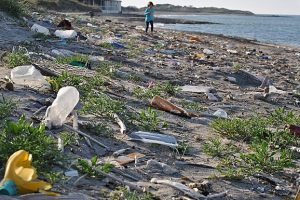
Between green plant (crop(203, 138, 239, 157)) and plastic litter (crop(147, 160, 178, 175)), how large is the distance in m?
0.61

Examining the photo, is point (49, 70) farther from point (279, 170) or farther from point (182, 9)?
point (182, 9)

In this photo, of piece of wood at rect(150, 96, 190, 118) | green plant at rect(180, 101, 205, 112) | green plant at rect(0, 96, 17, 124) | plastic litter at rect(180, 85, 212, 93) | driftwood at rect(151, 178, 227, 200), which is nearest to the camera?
driftwood at rect(151, 178, 227, 200)

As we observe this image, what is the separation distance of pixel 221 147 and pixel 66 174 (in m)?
1.70

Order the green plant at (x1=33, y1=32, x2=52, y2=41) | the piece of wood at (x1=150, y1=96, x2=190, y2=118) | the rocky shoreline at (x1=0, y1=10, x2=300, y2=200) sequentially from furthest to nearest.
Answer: the green plant at (x1=33, y1=32, x2=52, y2=41) → the piece of wood at (x1=150, y1=96, x2=190, y2=118) → the rocky shoreline at (x1=0, y1=10, x2=300, y2=200)

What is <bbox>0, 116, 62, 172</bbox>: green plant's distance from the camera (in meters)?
2.86

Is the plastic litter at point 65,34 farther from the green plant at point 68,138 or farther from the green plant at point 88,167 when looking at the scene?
the green plant at point 88,167

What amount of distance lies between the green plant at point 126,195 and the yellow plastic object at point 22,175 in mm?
447

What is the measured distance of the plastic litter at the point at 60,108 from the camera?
149 inches

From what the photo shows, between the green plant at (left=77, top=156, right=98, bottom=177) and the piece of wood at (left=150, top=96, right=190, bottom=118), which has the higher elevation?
the green plant at (left=77, top=156, right=98, bottom=177)

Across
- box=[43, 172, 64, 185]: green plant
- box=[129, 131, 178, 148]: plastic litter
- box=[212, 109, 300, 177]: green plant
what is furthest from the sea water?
box=[43, 172, 64, 185]: green plant

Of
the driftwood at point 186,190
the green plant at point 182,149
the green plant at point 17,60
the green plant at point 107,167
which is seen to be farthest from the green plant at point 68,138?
the green plant at point 17,60

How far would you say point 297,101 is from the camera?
7172 millimetres

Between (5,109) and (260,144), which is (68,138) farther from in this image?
(260,144)

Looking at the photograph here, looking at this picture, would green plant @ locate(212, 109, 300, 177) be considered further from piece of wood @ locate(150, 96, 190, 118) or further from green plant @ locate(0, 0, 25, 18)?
green plant @ locate(0, 0, 25, 18)
